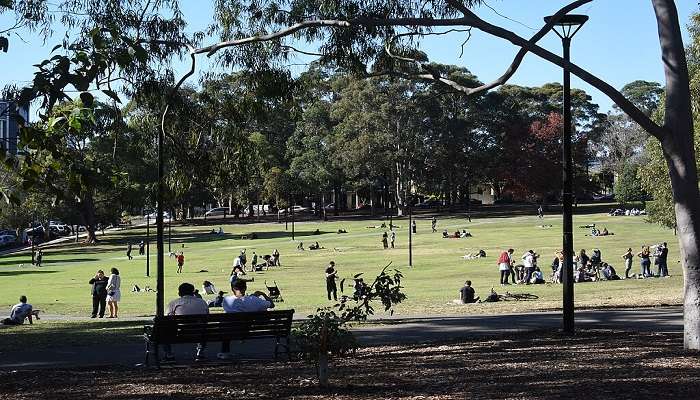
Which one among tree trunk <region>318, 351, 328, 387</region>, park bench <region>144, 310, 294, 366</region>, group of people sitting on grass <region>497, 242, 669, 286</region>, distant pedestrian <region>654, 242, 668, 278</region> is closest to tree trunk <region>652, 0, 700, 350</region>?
tree trunk <region>318, 351, 328, 387</region>

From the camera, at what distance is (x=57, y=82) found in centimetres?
577

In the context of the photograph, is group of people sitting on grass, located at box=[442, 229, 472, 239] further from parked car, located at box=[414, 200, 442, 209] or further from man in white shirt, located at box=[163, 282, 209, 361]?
man in white shirt, located at box=[163, 282, 209, 361]

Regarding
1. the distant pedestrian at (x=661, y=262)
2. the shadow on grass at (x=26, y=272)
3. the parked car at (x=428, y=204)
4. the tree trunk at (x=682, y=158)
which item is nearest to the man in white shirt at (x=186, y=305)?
the tree trunk at (x=682, y=158)

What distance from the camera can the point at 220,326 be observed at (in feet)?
35.9

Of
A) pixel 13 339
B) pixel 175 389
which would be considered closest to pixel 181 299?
pixel 175 389

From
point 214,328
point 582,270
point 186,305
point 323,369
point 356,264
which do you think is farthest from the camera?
point 356,264

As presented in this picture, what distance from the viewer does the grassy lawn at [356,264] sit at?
24.7 metres

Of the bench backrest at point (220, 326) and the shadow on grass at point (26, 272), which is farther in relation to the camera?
the shadow on grass at point (26, 272)

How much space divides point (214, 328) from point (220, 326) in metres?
0.08

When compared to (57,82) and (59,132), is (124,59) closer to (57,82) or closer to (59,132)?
(57,82)

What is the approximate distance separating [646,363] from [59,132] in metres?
6.39

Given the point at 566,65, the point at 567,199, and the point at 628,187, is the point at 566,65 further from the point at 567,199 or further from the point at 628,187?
the point at 628,187

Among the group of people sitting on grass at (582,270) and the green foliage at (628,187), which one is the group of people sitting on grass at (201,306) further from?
the green foliage at (628,187)

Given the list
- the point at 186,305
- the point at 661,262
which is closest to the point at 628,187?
the point at 661,262
